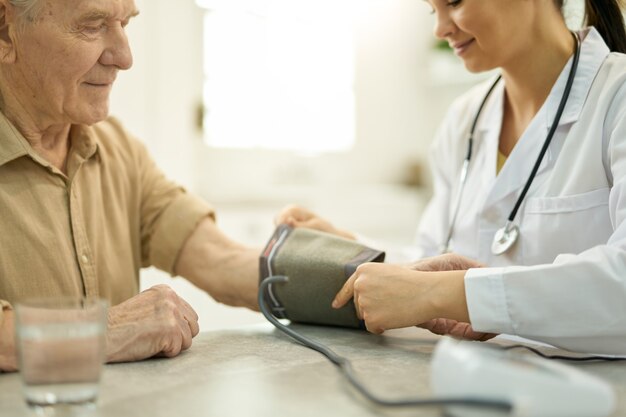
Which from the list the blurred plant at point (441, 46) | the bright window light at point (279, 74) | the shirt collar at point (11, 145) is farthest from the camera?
the blurred plant at point (441, 46)

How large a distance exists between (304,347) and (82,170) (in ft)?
2.06

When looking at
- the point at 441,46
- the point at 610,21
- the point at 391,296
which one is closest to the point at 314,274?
the point at 391,296

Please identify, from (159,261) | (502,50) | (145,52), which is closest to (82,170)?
(159,261)

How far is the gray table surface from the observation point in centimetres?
83

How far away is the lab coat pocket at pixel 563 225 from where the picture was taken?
1.30 meters

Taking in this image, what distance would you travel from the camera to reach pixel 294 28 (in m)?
4.02

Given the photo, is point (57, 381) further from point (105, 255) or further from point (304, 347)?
point (105, 255)

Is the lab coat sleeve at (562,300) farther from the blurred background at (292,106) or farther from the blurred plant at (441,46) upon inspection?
the blurred plant at (441,46)

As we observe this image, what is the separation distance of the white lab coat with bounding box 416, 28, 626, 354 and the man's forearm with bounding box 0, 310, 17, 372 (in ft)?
2.27

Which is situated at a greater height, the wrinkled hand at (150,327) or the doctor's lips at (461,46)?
the doctor's lips at (461,46)

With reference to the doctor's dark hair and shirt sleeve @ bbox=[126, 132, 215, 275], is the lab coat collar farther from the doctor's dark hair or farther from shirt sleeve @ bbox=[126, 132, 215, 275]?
shirt sleeve @ bbox=[126, 132, 215, 275]

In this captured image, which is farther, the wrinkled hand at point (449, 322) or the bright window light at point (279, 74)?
the bright window light at point (279, 74)

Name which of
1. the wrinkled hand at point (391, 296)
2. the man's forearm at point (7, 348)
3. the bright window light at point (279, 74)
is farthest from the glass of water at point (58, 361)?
the bright window light at point (279, 74)

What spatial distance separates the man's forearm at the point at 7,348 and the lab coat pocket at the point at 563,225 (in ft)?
3.12
